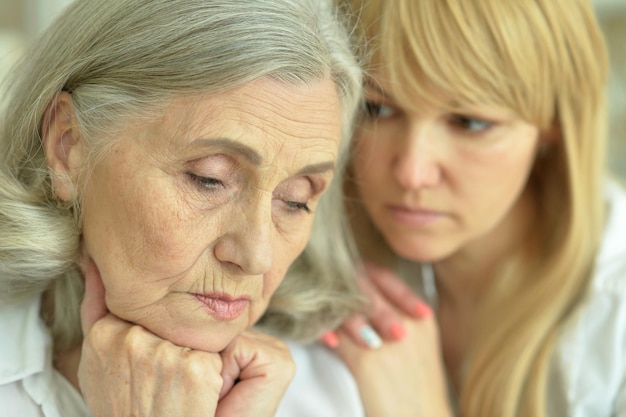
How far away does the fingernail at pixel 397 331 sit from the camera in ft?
5.37

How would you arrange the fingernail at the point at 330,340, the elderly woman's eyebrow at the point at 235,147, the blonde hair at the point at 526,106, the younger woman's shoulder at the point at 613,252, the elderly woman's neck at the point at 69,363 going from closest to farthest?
1. the elderly woman's eyebrow at the point at 235,147
2. the elderly woman's neck at the point at 69,363
3. the blonde hair at the point at 526,106
4. the fingernail at the point at 330,340
5. the younger woman's shoulder at the point at 613,252

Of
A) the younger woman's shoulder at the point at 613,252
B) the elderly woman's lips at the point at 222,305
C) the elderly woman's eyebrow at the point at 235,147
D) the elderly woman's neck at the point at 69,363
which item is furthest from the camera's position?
the younger woman's shoulder at the point at 613,252

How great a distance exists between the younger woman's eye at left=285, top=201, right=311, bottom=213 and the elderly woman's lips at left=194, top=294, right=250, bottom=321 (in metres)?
0.16

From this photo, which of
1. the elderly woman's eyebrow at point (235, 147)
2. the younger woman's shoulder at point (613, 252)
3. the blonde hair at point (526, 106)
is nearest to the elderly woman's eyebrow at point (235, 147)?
the elderly woman's eyebrow at point (235, 147)

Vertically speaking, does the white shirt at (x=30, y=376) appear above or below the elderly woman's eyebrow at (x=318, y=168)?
below

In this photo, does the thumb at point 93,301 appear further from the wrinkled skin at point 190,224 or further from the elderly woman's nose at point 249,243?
the elderly woman's nose at point 249,243

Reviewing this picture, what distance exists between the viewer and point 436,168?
158cm

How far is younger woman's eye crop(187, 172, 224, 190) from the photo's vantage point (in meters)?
1.11

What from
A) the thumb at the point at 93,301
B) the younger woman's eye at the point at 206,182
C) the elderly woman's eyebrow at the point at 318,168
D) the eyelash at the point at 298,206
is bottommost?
the thumb at the point at 93,301

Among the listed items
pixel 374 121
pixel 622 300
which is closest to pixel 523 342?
pixel 622 300

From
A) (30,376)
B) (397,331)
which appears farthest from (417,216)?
(30,376)

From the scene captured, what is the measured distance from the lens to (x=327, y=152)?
1199 millimetres

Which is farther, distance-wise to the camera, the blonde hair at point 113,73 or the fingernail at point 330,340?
the fingernail at point 330,340

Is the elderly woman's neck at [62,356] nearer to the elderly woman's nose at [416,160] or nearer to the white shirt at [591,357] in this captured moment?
the white shirt at [591,357]
